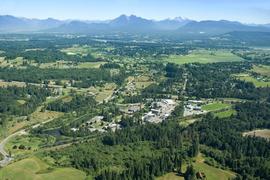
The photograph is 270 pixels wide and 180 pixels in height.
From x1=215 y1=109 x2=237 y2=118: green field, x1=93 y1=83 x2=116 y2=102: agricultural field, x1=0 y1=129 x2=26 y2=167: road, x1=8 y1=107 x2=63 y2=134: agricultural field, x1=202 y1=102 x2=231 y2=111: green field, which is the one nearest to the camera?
x1=0 y1=129 x2=26 y2=167: road

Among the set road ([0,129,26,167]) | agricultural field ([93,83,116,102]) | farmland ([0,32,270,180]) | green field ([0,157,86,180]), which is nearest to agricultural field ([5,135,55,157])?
farmland ([0,32,270,180])

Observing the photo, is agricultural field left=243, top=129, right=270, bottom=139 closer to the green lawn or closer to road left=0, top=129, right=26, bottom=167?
the green lawn

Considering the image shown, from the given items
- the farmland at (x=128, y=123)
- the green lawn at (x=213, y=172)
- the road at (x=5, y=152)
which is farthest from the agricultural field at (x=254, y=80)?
the road at (x=5, y=152)

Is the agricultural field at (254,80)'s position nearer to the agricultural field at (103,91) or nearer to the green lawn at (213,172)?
the agricultural field at (103,91)

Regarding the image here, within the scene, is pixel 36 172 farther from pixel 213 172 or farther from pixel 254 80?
pixel 254 80

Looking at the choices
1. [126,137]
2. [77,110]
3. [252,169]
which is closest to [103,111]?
[77,110]

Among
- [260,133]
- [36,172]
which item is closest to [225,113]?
[260,133]

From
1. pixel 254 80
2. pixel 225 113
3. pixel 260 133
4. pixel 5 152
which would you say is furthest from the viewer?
pixel 254 80

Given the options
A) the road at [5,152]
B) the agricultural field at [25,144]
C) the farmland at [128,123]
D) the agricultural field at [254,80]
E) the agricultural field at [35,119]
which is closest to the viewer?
the farmland at [128,123]
